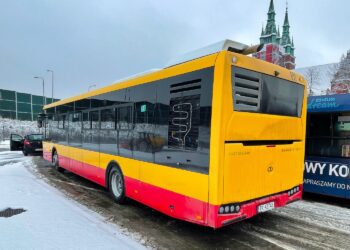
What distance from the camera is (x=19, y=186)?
8.73 metres

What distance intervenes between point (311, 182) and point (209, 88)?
4949 millimetres

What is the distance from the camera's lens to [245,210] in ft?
15.1

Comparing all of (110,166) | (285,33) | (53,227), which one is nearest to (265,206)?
(53,227)

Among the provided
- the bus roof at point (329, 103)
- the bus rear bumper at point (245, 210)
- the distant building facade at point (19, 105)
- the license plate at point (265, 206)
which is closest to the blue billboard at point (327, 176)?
the bus roof at point (329, 103)

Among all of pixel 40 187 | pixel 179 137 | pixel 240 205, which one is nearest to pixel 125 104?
pixel 179 137

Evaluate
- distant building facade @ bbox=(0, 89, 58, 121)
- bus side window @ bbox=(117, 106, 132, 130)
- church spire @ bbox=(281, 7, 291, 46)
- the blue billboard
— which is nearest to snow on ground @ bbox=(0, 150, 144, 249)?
bus side window @ bbox=(117, 106, 132, 130)

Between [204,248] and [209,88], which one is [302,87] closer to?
[209,88]

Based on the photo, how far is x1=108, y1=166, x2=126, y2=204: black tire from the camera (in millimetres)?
6978

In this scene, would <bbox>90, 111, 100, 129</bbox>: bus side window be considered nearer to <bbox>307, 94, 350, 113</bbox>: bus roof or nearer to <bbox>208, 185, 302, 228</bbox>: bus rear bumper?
<bbox>208, 185, 302, 228</bbox>: bus rear bumper

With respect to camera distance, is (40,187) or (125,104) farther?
(40,187)

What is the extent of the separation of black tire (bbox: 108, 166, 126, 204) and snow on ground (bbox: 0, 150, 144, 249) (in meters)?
0.86

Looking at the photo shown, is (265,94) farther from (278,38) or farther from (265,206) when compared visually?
(278,38)

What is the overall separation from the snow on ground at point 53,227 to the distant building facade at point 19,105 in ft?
140

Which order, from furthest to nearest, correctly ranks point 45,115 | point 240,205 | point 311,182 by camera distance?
point 45,115 < point 311,182 < point 240,205
